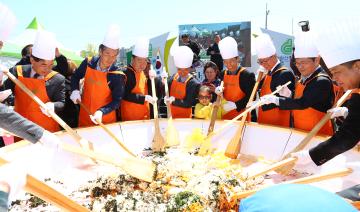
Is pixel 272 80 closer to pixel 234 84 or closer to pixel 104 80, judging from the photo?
pixel 234 84

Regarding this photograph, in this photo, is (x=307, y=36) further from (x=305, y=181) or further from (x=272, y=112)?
(x=305, y=181)

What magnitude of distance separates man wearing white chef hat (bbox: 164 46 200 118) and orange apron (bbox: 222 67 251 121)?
1.53 ft

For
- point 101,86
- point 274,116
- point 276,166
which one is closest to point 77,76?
point 101,86

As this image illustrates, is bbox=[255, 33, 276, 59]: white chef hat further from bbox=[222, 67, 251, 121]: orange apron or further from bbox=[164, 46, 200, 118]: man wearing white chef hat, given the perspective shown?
bbox=[164, 46, 200, 118]: man wearing white chef hat

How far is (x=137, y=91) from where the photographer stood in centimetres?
465

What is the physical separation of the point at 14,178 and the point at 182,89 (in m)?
3.79

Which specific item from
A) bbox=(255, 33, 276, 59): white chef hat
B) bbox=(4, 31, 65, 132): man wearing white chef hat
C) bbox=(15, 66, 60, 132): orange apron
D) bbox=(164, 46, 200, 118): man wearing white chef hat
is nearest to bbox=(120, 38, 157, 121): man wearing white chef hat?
bbox=(164, 46, 200, 118): man wearing white chef hat

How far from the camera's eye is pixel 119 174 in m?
2.92

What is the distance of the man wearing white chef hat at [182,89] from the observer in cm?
482

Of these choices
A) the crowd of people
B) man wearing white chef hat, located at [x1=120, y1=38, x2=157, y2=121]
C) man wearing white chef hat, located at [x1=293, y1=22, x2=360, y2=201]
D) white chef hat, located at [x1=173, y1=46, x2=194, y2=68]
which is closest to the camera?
man wearing white chef hat, located at [x1=293, y1=22, x2=360, y2=201]

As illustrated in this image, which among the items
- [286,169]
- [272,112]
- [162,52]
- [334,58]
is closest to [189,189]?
[286,169]

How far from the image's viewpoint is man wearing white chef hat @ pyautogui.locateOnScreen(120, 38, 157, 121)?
14.9ft

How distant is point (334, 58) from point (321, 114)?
4.86ft

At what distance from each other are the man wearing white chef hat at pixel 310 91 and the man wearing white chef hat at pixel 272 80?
0.36m
